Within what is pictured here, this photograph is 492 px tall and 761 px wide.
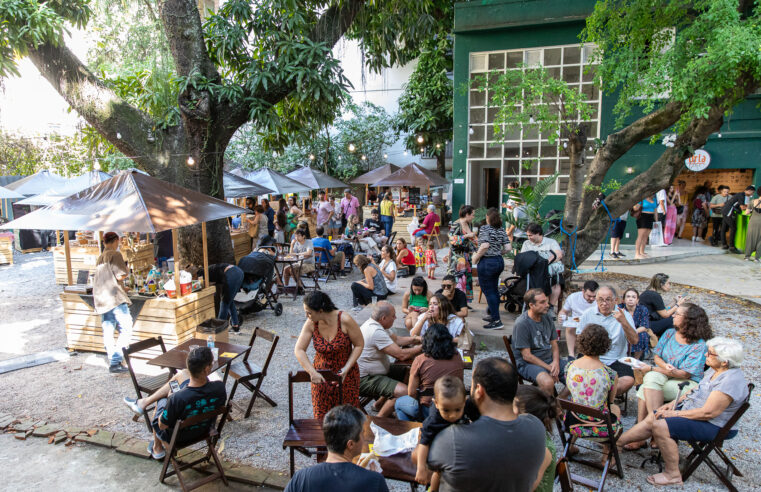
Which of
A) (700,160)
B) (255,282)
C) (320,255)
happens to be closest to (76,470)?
(255,282)

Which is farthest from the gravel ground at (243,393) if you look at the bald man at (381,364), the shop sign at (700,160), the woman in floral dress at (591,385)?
the shop sign at (700,160)

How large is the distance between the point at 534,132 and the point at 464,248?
8.58 meters

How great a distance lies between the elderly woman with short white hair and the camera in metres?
3.56

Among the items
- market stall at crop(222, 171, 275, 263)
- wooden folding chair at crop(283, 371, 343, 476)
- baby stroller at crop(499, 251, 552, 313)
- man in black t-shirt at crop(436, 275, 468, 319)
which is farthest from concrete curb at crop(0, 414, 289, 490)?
market stall at crop(222, 171, 275, 263)

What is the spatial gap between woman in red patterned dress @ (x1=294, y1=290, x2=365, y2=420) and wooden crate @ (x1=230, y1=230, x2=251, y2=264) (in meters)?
8.53

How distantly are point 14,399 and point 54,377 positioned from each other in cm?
58

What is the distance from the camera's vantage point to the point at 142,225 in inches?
219

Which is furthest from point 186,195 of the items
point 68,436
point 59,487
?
→ point 59,487

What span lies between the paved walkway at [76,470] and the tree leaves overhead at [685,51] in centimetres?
752

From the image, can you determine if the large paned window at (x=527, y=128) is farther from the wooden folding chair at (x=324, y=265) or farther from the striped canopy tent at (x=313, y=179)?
Answer: the wooden folding chair at (x=324, y=265)

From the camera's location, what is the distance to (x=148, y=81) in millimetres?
8023

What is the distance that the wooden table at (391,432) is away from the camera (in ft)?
10.1

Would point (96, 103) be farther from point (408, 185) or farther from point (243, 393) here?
point (408, 185)

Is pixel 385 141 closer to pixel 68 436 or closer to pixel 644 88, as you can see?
pixel 644 88
